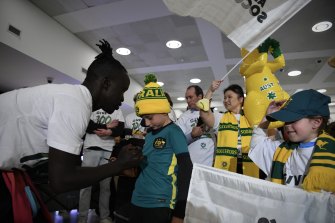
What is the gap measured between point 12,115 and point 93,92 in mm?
381

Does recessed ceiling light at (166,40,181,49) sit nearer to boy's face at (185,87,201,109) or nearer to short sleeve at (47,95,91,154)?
boy's face at (185,87,201,109)

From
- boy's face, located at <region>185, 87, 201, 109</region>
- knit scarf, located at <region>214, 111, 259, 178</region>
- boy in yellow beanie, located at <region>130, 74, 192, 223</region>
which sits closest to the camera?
boy in yellow beanie, located at <region>130, 74, 192, 223</region>

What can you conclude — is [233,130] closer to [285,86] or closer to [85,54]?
[85,54]

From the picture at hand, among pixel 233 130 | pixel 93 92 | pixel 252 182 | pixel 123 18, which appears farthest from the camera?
pixel 123 18

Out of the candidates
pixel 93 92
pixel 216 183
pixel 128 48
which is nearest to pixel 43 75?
pixel 128 48

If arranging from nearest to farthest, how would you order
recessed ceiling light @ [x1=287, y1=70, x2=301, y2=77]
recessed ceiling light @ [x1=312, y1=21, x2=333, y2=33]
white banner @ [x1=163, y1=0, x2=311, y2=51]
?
white banner @ [x1=163, y1=0, x2=311, y2=51], recessed ceiling light @ [x1=312, y1=21, x2=333, y2=33], recessed ceiling light @ [x1=287, y1=70, x2=301, y2=77]

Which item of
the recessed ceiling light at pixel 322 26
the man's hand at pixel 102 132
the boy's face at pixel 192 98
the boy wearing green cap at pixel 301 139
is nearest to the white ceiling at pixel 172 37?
the recessed ceiling light at pixel 322 26

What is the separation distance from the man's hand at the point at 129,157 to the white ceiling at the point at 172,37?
9.96ft

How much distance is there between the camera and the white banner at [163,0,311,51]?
50.5 inches

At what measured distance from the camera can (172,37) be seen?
15.5 feet

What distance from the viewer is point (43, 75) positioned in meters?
4.83

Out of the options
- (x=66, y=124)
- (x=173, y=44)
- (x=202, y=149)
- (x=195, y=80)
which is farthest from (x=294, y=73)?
(x=66, y=124)

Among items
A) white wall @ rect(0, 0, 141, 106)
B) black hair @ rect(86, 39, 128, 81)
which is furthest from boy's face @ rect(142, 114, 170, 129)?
white wall @ rect(0, 0, 141, 106)

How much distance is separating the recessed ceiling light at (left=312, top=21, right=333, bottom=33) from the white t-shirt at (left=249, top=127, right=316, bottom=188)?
3630 mm
